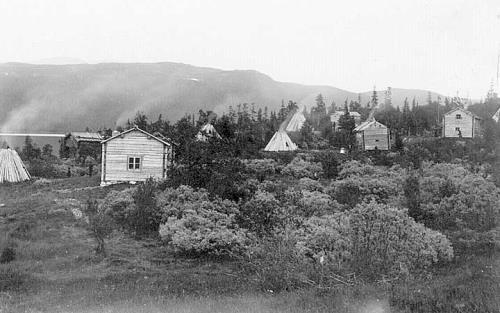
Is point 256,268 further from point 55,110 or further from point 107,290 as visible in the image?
point 55,110

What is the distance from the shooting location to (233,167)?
21266 mm

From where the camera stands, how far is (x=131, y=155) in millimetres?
30453

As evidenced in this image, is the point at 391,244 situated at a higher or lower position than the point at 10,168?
lower

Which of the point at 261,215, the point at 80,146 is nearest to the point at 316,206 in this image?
the point at 261,215

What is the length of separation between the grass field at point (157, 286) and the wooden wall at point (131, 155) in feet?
40.3

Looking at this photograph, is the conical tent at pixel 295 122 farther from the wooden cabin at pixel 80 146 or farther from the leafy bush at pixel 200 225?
the leafy bush at pixel 200 225

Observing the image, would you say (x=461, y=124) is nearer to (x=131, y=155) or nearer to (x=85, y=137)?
(x=131, y=155)

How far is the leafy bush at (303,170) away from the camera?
30.3m

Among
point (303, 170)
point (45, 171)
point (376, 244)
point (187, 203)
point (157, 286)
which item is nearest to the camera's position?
point (157, 286)

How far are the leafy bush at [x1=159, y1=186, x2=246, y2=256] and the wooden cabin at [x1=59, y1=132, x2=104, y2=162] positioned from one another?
112ft

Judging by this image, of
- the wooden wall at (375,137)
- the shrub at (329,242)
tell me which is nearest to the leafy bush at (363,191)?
the shrub at (329,242)

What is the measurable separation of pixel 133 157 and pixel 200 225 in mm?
15664

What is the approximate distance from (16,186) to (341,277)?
2741 centimetres

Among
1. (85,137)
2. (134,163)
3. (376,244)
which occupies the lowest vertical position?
(376,244)
